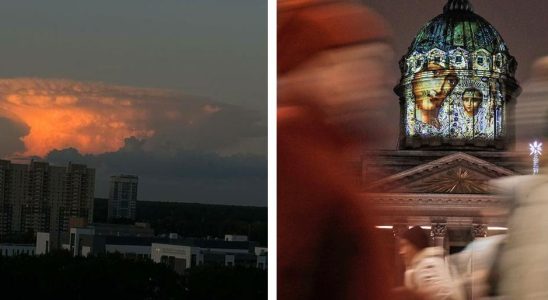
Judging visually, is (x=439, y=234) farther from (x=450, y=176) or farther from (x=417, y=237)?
(x=450, y=176)

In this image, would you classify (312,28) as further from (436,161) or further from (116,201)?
(116,201)

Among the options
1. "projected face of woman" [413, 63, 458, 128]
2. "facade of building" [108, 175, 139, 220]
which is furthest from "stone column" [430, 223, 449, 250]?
"facade of building" [108, 175, 139, 220]

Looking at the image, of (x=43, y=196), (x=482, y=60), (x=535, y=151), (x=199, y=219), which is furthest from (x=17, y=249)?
(x=535, y=151)

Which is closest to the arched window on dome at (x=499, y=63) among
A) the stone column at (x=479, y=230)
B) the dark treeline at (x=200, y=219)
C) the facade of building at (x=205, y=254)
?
the stone column at (x=479, y=230)

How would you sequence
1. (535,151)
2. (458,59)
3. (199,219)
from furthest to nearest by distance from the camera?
(199,219) → (458,59) → (535,151)

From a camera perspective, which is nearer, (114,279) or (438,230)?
(438,230)

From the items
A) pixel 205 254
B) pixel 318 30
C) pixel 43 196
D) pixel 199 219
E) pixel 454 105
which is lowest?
pixel 205 254

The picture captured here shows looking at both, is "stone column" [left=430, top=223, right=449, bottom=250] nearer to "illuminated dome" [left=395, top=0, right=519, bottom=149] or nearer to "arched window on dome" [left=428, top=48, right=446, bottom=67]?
"illuminated dome" [left=395, top=0, right=519, bottom=149]

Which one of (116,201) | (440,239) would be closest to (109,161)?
(116,201)
